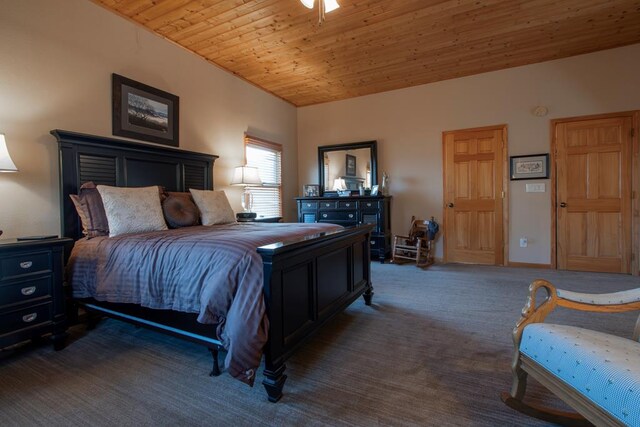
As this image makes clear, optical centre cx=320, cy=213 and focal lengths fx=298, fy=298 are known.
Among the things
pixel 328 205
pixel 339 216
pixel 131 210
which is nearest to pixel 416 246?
pixel 339 216

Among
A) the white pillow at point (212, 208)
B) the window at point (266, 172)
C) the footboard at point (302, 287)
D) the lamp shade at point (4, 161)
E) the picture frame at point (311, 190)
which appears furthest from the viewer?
the picture frame at point (311, 190)

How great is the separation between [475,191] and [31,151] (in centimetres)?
531

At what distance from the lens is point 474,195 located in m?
4.70

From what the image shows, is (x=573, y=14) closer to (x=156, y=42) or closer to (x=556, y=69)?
(x=556, y=69)

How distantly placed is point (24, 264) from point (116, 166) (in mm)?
1216

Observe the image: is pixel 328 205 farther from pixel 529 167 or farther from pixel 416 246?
pixel 529 167

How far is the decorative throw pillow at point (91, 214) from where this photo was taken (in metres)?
2.43

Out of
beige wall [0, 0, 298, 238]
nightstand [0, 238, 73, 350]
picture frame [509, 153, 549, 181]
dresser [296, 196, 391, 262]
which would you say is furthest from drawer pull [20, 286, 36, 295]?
picture frame [509, 153, 549, 181]

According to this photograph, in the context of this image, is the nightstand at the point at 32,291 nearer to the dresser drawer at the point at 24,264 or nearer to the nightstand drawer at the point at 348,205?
the dresser drawer at the point at 24,264

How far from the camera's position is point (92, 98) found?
280cm

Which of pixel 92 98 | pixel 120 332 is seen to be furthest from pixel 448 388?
pixel 92 98

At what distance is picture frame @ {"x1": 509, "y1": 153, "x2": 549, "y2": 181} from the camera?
4.30 m

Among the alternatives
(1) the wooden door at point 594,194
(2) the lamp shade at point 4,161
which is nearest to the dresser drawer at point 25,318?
(2) the lamp shade at point 4,161

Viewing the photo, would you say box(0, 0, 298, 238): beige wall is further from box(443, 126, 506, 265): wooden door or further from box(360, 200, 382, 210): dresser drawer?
box(443, 126, 506, 265): wooden door
